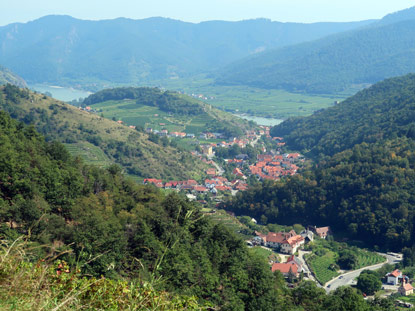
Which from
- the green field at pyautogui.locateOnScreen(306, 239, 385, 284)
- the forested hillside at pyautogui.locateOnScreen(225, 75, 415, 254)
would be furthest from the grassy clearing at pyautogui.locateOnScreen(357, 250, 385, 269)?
the forested hillside at pyautogui.locateOnScreen(225, 75, 415, 254)

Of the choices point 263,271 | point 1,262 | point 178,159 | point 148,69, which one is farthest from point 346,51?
point 1,262

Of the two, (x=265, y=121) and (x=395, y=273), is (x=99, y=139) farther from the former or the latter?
(x=265, y=121)

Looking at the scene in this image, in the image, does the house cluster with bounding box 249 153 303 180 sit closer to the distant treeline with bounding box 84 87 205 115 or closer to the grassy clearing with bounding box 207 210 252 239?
the grassy clearing with bounding box 207 210 252 239

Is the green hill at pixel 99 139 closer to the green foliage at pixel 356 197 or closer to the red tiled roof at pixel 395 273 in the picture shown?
the green foliage at pixel 356 197

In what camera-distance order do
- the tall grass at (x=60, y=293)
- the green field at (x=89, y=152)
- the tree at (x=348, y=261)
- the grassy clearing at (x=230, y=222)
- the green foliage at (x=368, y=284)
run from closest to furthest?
the tall grass at (x=60, y=293)
the green foliage at (x=368, y=284)
the tree at (x=348, y=261)
the grassy clearing at (x=230, y=222)
the green field at (x=89, y=152)

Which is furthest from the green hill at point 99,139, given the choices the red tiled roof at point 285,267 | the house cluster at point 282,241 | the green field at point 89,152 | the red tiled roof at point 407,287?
the red tiled roof at point 407,287
